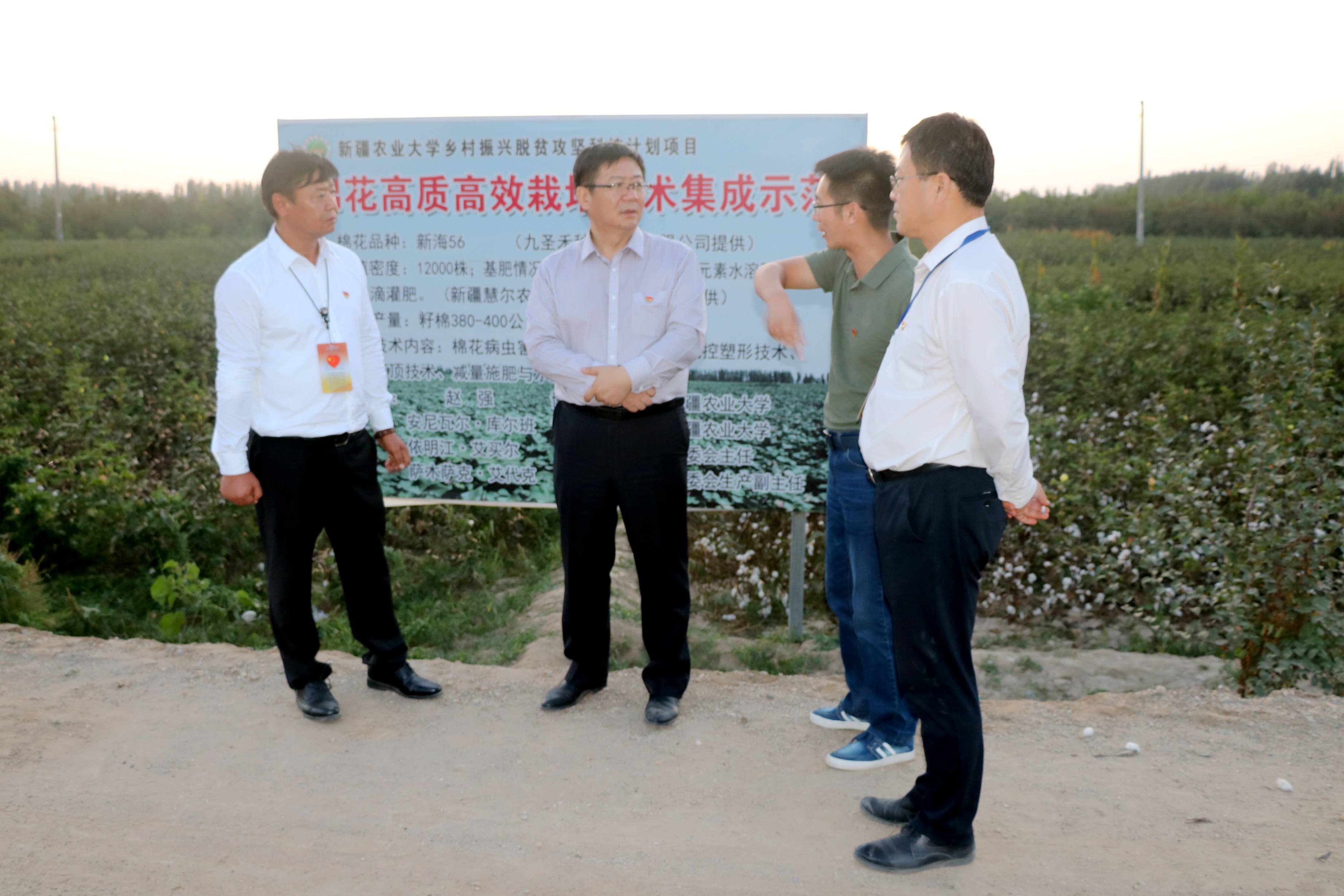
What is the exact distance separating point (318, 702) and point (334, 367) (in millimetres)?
1210

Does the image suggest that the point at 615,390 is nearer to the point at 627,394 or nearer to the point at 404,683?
the point at 627,394

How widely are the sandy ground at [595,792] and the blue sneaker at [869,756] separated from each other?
27 mm

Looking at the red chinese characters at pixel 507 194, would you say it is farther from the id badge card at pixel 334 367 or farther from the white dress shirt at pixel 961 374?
the white dress shirt at pixel 961 374

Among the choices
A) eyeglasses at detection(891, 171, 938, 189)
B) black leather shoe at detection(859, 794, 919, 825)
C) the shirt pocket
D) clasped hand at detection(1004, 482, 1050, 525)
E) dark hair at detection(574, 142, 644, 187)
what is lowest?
black leather shoe at detection(859, 794, 919, 825)

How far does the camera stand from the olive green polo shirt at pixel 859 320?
297cm

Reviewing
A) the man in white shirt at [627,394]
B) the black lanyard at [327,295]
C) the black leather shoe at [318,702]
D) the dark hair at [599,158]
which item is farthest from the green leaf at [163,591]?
the dark hair at [599,158]

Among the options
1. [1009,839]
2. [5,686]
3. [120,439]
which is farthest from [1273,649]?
[120,439]

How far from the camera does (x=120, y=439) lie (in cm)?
669

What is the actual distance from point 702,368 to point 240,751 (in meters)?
2.32

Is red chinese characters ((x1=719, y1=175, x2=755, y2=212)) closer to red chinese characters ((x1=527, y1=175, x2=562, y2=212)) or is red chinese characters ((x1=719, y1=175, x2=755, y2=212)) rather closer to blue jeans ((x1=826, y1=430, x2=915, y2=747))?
red chinese characters ((x1=527, y1=175, x2=562, y2=212))

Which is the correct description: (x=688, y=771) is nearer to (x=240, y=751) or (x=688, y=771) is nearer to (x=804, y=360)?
(x=240, y=751)

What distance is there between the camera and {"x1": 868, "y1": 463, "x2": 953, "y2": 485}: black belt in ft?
7.54

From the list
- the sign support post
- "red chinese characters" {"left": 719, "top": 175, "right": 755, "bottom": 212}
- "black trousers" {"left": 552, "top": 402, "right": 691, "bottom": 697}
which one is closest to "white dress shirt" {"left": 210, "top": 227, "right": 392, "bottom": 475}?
"black trousers" {"left": 552, "top": 402, "right": 691, "bottom": 697}

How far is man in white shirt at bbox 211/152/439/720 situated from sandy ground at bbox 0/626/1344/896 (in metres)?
0.45
